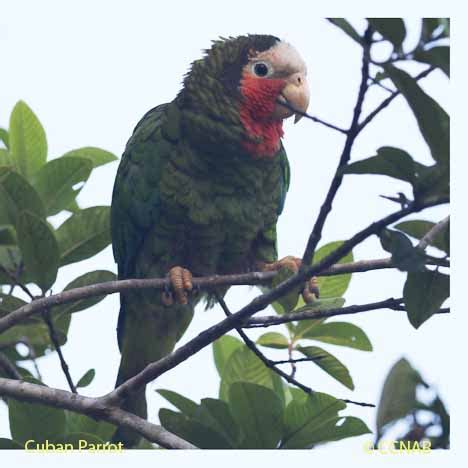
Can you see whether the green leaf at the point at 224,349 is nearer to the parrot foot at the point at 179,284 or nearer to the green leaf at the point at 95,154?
the parrot foot at the point at 179,284

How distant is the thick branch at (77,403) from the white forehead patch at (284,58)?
1.19 m

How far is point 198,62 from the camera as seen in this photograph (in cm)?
264

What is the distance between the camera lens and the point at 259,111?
249 centimetres

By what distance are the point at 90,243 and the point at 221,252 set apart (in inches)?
16.1

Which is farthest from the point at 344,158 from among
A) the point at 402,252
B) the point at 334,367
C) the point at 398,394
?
the point at 334,367

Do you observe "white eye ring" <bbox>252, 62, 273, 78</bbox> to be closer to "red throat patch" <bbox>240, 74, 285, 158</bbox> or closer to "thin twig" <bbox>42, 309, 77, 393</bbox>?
"red throat patch" <bbox>240, 74, 285, 158</bbox>

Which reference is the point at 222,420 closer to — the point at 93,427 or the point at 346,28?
the point at 93,427

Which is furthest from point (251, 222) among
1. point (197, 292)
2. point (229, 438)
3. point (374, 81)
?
point (374, 81)

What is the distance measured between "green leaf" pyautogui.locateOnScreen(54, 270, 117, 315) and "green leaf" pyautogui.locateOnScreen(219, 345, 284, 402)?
1.30 ft

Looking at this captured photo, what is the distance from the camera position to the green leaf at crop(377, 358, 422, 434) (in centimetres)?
96

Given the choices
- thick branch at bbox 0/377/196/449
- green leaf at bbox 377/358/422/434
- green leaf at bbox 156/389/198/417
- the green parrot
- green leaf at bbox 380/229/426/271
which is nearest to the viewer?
green leaf at bbox 377/358/422/434

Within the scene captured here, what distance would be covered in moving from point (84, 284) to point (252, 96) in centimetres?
78

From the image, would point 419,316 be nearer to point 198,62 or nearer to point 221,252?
point 221,252

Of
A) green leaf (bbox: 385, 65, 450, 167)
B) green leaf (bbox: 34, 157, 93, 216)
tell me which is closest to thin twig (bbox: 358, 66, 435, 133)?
green leaf (bbox: 385, 65, 450, 167)
